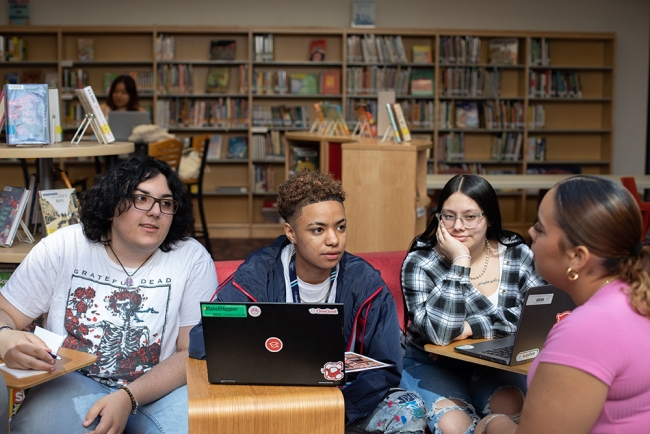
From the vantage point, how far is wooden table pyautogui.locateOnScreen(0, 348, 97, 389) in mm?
1682

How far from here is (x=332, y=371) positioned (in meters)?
1.58

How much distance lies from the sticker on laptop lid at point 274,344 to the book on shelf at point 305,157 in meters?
3.80

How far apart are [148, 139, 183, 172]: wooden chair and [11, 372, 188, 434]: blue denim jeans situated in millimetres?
2822

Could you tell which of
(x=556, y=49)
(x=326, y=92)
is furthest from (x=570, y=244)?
(x=556, y=49)

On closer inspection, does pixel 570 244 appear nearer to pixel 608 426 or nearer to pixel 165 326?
pixel 608 426

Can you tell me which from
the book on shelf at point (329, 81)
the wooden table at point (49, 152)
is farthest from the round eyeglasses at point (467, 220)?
the book on shelf at point (329, 81)

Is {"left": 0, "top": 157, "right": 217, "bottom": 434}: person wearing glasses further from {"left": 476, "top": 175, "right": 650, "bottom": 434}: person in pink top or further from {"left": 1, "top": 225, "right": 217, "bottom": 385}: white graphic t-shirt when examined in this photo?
{"left": 476, "top": 175, "right": 650, "bottom": 434}: person in pink top

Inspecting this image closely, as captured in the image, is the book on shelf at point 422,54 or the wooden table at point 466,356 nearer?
the wooden table at point 466,356

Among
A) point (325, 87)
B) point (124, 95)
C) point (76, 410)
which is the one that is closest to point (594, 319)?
point (76, 410)

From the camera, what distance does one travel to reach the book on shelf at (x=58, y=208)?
2.69m

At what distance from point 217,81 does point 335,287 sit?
220 inches

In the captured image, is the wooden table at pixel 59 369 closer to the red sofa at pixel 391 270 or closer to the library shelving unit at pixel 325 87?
the red sofa at pixel 391 270

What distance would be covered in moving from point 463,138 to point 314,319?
6.28 metres

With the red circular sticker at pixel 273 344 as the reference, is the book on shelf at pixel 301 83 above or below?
above
